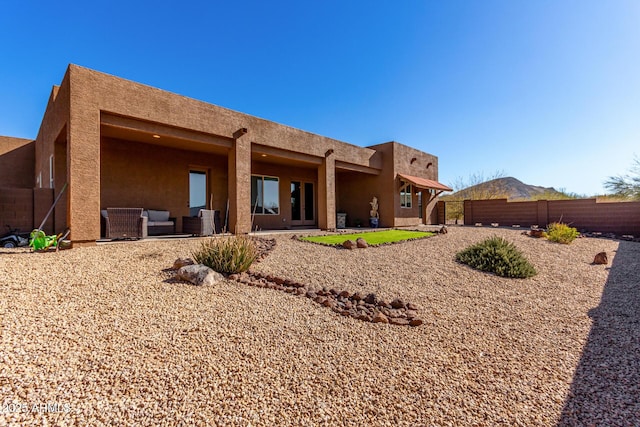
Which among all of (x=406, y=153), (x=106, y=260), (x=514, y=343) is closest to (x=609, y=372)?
(x=514, y=343)

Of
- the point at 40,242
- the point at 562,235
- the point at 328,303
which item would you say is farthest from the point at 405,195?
the point at 40,242

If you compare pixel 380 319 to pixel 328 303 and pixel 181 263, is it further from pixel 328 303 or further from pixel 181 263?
pixel 181 263

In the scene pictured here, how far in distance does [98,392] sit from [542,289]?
6611 millimetres

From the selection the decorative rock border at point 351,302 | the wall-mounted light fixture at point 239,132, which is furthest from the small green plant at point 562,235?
the wall-mounted light fixture at point 239,132

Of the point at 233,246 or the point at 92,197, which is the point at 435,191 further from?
the point at 92,197

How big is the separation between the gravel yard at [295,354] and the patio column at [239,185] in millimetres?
4465

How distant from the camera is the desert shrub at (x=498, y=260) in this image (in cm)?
609

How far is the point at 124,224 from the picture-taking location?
7.47 metres

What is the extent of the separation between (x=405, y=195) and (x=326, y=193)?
5985 millimetres

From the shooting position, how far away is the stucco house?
6.67m

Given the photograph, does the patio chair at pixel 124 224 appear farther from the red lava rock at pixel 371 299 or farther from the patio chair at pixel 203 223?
the red lava rock at pixel 371 299

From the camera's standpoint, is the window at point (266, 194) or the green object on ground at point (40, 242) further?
the window at point (266, 194)

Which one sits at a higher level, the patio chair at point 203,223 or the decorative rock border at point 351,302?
the patio chair at point 203,223

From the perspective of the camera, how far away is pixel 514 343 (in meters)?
3.22
